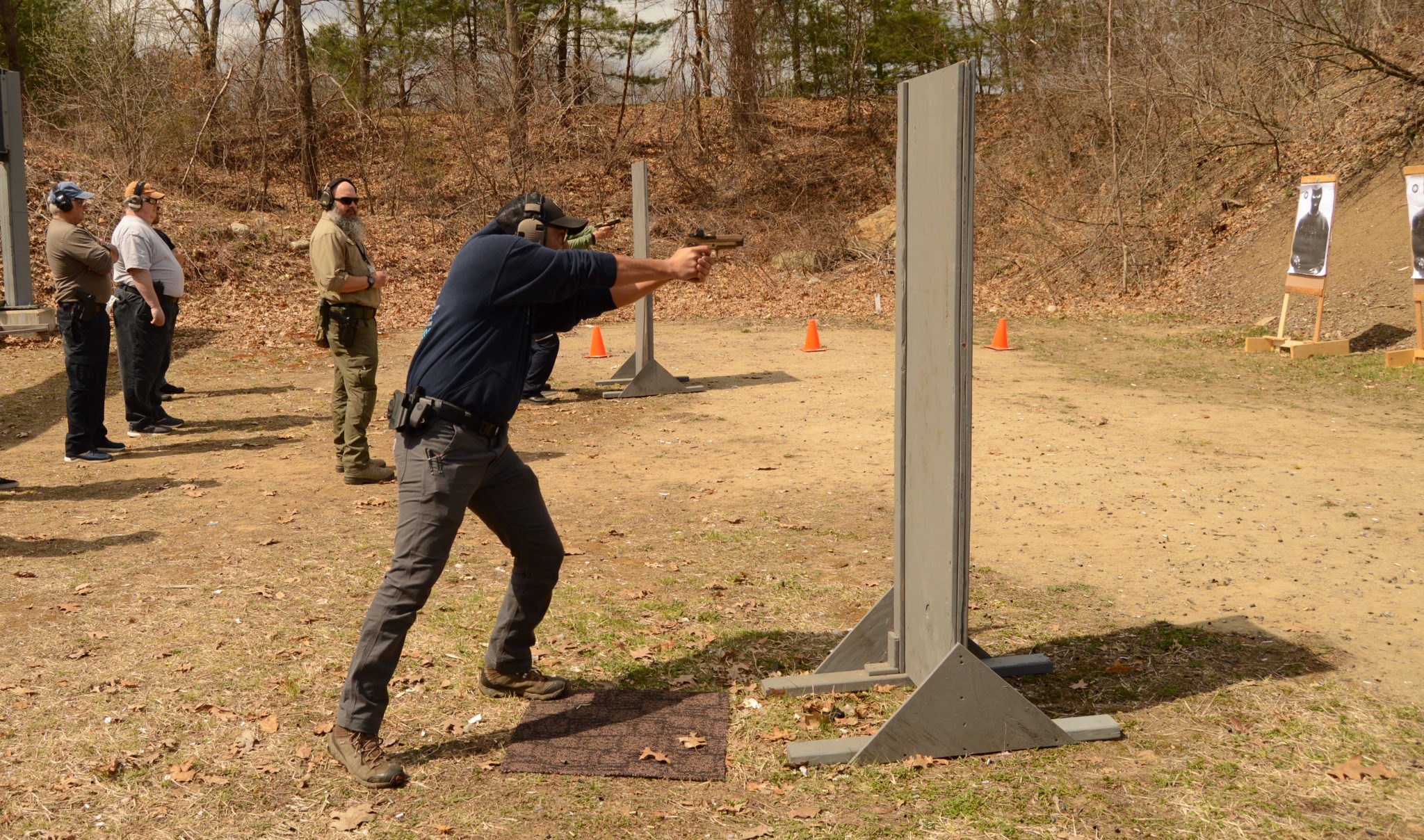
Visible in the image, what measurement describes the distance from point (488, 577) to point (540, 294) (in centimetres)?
258

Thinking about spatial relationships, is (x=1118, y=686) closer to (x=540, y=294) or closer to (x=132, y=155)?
(x=540, y=294)

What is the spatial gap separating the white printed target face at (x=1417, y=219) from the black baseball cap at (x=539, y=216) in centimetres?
1156

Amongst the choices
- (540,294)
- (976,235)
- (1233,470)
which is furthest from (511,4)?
(540,294)

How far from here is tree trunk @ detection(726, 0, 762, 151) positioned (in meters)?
26.0

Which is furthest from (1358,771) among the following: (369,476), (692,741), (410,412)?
(369,476)

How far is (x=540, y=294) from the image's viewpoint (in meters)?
3.92

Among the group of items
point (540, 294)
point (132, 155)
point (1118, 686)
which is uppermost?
point (132, 155)

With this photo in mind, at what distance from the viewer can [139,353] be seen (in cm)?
940

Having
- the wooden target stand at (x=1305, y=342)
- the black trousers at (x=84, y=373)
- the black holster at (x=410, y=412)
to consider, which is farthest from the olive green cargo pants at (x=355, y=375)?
the wooden target stand at (x=1305, y=342)

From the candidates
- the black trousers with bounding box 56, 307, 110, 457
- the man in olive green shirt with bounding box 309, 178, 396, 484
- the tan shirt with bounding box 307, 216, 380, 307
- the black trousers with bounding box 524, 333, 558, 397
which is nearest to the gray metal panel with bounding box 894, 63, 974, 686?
the tan shirt with bounding box 307, 216, 380, 307

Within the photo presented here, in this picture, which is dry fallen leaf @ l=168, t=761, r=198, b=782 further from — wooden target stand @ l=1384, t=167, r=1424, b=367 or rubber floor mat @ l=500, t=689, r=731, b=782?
wooden target stand @ l=1384, t=167, r=1424, b=367

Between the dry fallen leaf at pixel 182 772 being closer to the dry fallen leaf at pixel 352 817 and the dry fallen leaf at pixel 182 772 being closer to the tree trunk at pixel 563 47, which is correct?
the dry fallen leaf at pixel 352 817

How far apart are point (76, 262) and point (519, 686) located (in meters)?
6.07

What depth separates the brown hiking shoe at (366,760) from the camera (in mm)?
3777
